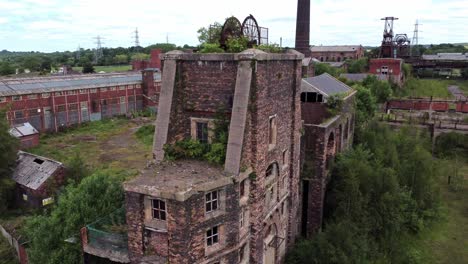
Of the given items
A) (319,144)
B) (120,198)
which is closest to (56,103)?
(120,198)

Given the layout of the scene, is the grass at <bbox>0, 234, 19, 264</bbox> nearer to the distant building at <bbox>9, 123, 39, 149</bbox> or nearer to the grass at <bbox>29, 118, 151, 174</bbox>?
the grass at <bbox>29, 118, 151, 174</bbox>

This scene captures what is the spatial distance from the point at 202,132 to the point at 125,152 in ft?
86.8

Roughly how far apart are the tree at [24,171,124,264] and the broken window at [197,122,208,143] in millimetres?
5175

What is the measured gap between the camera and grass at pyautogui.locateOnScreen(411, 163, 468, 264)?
20.4 m

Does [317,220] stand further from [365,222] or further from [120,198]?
[120,198]

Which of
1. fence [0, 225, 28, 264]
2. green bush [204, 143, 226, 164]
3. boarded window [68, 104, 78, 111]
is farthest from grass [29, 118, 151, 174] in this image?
green bush [204, 143, 226, 164]

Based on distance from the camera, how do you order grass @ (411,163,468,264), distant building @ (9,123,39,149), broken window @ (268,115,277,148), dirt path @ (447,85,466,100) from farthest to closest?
dirt path @ (447,85,466,100)
distant building @ (9,123,39,149)
grass @ (411,163,468,264)
broken window @ (268,115,277,148)

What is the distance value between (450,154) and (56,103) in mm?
45747

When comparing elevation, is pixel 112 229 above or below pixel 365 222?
above

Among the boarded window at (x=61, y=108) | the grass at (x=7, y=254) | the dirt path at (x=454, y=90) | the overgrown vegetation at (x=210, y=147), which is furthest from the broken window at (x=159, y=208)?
the dirt path at (x=454, y=90)

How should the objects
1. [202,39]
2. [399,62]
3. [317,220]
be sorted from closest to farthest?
[202,39] < [317,220] < [399,62]

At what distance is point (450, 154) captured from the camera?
120ft

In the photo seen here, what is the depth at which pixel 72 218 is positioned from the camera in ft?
49.5

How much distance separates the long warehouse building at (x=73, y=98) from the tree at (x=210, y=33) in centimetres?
2898
